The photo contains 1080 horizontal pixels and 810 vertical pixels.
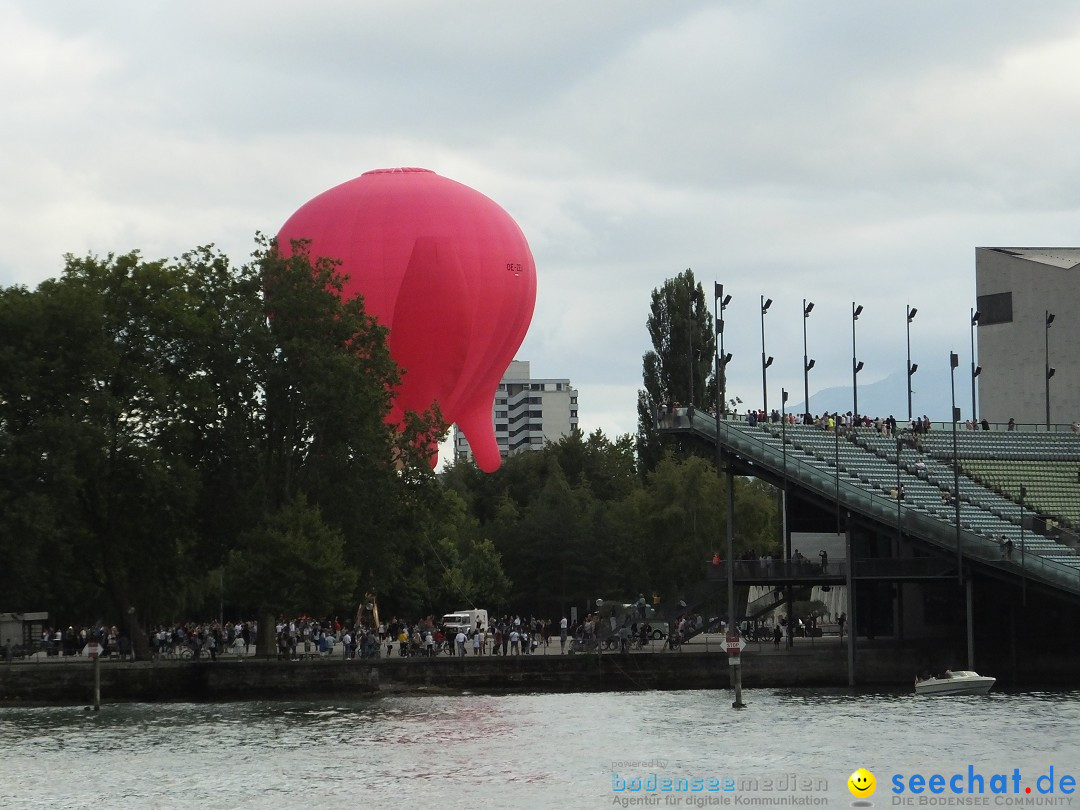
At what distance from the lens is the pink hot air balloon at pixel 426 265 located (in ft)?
266

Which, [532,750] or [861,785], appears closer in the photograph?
[861,785]

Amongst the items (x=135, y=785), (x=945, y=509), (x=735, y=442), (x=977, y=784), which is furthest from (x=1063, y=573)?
(x=135, y=785)

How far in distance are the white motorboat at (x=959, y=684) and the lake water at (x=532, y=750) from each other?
0.92 metres

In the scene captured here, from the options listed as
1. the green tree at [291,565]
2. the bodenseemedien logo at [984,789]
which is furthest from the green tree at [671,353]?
the bodenseemedien logo at [984,789]

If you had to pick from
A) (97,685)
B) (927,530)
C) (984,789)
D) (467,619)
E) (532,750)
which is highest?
(927,530)

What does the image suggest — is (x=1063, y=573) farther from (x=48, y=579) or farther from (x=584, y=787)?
(x=48, y=579)

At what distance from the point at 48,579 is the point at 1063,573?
34.3 meters

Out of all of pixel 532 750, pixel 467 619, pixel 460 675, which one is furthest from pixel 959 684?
pixel 467 619

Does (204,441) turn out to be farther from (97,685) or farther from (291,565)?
(97,685)

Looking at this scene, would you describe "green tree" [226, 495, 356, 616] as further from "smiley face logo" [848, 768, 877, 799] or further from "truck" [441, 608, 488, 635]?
"smiley face logo" [848, 768, 877, 799]

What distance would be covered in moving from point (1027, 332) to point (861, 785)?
61.8m

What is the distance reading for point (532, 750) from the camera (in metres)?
50.5

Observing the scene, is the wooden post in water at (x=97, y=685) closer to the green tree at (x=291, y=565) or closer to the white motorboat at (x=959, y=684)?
the green tree at (x=291, y=565)

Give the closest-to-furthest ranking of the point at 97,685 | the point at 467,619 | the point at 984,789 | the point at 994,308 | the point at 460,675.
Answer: the point at 984,789
the point at 97,685
the point at 460,675
the point at 467,619
the point at 994,308
